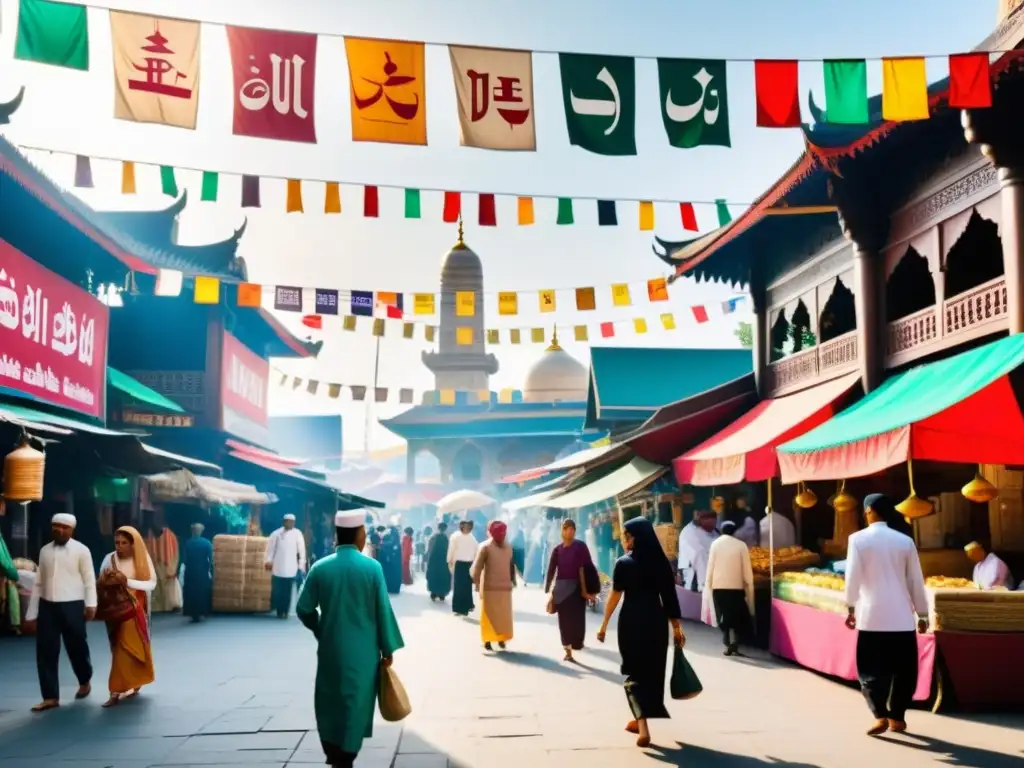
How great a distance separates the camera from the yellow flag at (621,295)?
18000 millimetres

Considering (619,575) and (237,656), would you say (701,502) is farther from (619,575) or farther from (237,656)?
(619,575)

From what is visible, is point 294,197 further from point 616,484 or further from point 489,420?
point 489,420

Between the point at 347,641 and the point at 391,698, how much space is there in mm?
380

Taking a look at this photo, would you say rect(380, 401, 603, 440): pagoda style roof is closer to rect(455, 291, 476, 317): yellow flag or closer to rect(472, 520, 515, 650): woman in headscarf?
rect(455, 291, 476, 317): yellow flag

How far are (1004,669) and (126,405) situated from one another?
1705cm

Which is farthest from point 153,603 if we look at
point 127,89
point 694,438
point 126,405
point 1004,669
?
point 1004,669

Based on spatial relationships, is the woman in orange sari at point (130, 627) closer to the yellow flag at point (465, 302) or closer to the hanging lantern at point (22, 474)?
the hanging lantern at point (22, 474)

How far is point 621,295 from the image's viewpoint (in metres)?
18.1

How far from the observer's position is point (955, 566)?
1216cm

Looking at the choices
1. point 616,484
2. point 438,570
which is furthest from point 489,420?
point 616,484

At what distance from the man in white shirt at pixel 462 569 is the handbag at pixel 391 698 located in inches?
437

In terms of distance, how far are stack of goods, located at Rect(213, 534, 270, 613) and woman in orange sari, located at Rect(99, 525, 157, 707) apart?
7.90 metres

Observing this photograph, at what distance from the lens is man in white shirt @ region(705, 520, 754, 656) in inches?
455

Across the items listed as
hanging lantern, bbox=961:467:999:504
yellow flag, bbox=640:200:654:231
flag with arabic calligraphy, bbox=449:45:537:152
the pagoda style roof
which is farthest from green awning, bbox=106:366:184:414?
the pagoda style roof
